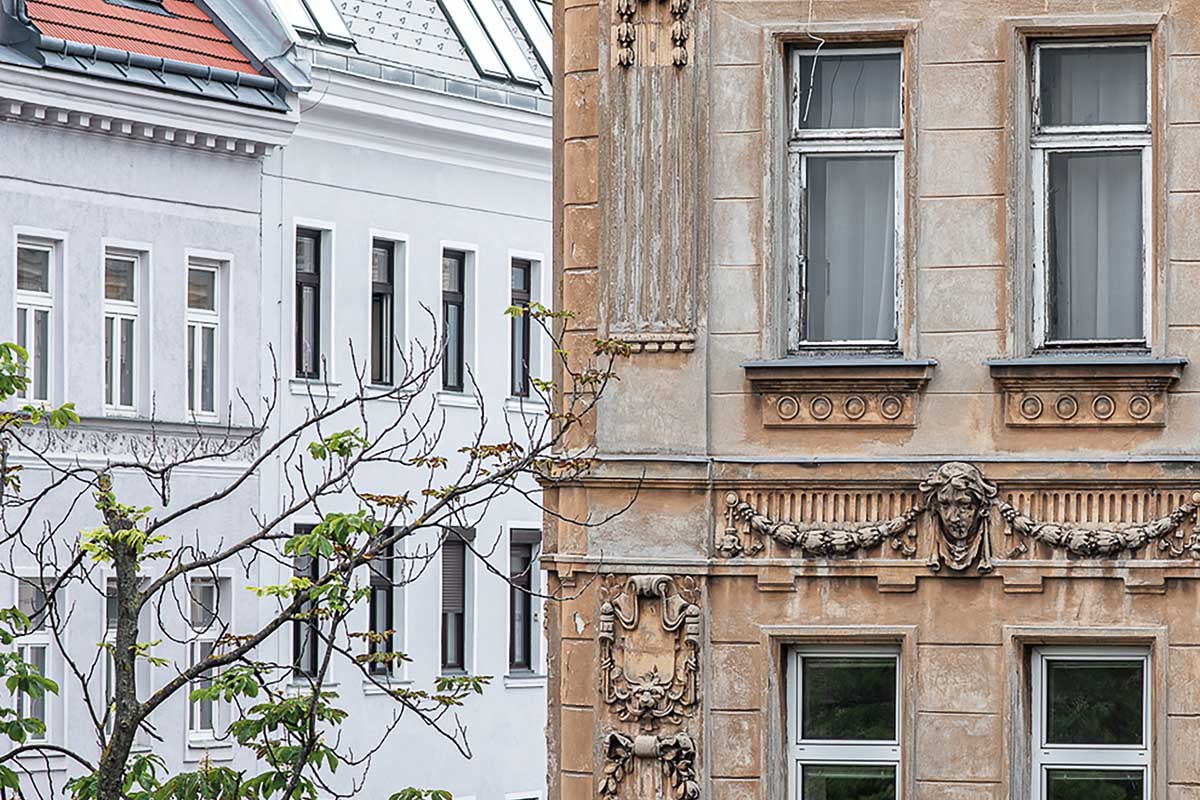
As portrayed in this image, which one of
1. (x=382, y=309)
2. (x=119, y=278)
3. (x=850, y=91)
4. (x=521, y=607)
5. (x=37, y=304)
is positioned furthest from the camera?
(x=521, y=607)

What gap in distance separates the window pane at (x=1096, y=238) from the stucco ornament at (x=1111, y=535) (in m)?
1.26

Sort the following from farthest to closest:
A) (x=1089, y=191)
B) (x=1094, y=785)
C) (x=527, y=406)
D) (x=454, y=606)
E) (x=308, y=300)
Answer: (x=527, y=406)
(x=454, y=606)
(x=308, y=300)
(x=1089, y=191)
(x=1094, y=785)

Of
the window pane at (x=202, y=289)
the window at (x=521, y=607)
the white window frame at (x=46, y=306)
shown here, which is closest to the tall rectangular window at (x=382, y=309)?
the window pane at (x=202, y=289)

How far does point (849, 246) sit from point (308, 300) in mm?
21244

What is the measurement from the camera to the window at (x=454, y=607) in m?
41.9

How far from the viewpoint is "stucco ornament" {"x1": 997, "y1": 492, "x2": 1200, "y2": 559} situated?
59.7 ft

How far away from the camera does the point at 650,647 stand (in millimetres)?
18922

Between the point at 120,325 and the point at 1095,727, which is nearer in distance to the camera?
the point at 1095,727

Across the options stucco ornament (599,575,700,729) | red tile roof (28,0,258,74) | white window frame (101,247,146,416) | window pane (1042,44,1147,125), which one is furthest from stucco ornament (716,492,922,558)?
white window frame (101,247,146,416)

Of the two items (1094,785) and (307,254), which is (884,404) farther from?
(307,254)

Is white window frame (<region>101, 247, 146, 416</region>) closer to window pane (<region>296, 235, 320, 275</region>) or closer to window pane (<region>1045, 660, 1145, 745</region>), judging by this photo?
window pane (<region>296, 235, 320, 275</region>)

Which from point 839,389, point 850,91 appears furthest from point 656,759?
point 850,91

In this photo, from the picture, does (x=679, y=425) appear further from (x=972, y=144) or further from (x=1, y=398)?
(x=1, y=398)

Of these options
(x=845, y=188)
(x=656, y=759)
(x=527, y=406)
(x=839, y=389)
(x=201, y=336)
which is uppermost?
(x=845, y=188)
